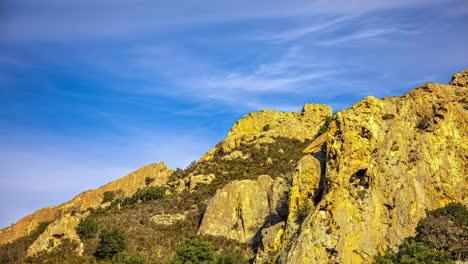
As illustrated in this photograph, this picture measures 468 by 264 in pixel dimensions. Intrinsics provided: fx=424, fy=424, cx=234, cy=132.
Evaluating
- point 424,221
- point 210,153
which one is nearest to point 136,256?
point 424,221

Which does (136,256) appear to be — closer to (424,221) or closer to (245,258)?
(245,258)

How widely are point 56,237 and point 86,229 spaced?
3131 millimetres

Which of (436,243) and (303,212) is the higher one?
(303,212)

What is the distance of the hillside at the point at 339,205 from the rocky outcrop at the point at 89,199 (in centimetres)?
1155

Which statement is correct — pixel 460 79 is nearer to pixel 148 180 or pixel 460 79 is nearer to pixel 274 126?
pixel 148 180

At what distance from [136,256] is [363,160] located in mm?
24352

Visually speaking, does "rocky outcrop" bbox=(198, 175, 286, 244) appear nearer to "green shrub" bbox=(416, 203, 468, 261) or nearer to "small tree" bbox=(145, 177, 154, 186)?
"green shrub" bbox=(416, 203, 468, 261)

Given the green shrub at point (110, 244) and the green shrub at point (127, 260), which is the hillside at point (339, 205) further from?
the green shrub at point (110, 244)

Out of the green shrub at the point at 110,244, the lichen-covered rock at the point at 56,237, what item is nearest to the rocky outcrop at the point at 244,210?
the green shrub at the point at 110,244

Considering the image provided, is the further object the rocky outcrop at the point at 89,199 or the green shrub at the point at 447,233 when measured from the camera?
the rocky outcrop at the point at 89,199

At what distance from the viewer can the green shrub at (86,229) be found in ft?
153

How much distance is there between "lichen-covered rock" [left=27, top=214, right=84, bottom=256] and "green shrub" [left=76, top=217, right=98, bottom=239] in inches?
19.7

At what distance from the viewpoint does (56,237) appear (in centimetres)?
4538

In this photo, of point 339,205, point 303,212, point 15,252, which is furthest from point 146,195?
point 339,205
